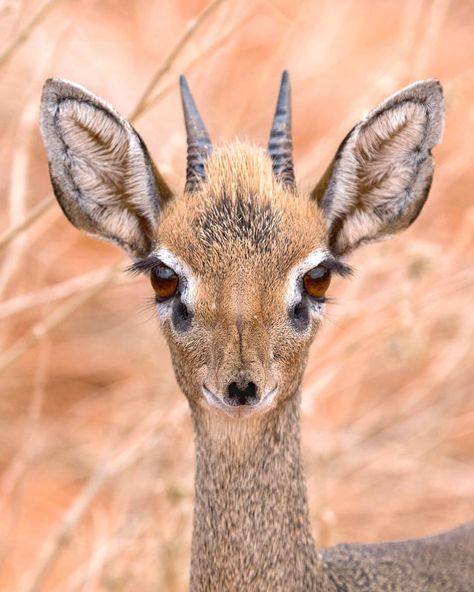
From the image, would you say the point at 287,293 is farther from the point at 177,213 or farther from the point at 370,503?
the point at 370,503

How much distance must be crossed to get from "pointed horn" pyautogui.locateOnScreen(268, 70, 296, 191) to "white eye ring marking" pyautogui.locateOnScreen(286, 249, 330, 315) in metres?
0.26

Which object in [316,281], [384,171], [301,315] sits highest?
[384,171]

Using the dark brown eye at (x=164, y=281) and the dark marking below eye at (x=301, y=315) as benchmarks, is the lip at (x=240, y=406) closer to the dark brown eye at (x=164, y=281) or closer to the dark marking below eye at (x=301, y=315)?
the dark marking below eye at (x=301, y=315)

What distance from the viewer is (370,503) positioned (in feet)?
24.7

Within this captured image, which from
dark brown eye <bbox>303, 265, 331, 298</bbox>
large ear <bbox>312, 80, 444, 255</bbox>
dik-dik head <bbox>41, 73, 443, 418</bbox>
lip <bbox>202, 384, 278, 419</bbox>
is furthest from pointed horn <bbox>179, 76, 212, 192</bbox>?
lip <bbox>202, 384, 278, 419</bbox>

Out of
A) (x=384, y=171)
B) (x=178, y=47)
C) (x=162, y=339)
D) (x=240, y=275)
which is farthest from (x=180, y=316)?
(x=162, y=339)

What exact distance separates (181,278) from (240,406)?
1.35ft

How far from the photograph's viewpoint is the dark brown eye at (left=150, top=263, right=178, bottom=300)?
331cm

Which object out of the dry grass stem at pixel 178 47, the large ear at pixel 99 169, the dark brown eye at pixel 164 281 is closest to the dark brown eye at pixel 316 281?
the dark brown eye at pixel 164 281

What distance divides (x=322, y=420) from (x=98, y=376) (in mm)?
2264

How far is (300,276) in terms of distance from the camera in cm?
328

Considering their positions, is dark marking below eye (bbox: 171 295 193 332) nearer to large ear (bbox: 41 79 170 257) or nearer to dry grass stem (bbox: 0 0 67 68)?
large ear (bbox: 41 79 170 257)

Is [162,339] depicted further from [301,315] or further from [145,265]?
[301,315]

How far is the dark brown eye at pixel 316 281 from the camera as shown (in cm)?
331
